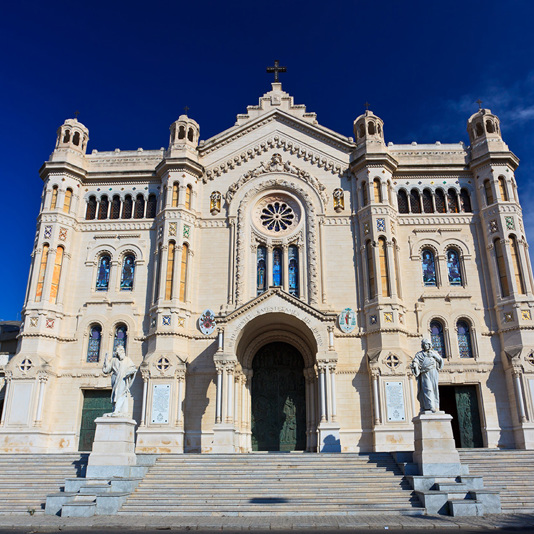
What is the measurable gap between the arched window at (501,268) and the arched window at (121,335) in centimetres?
2057

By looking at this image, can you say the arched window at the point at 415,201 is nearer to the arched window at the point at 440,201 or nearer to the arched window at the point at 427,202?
the arched window at the point at 427,202

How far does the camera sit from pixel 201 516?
48.8 feet

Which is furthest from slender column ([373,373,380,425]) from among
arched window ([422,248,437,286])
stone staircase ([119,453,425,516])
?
arched window ([422,248,437,286])

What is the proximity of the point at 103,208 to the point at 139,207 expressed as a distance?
7.35 feet

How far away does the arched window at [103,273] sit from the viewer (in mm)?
29469

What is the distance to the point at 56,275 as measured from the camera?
28.7 metres

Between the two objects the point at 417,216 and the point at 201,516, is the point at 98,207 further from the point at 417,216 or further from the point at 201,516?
the point at 201,516

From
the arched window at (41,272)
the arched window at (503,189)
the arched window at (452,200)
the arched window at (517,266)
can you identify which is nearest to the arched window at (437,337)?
the arched window at (517,266)

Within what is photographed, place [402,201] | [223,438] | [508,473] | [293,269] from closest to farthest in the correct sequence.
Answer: [508,473] → [223,438] → [293,269] → [402,201]

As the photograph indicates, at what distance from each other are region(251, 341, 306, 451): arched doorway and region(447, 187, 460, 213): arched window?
12.5 metres

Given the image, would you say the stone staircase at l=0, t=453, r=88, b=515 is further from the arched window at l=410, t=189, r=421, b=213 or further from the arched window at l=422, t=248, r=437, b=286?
the arched window at l=410, t=189, r=421, b=213

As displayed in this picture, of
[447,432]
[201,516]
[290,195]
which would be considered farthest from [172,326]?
[447,432]

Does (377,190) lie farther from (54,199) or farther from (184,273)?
(54,199)

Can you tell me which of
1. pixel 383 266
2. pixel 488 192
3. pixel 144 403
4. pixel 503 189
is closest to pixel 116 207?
pixel 144 403
